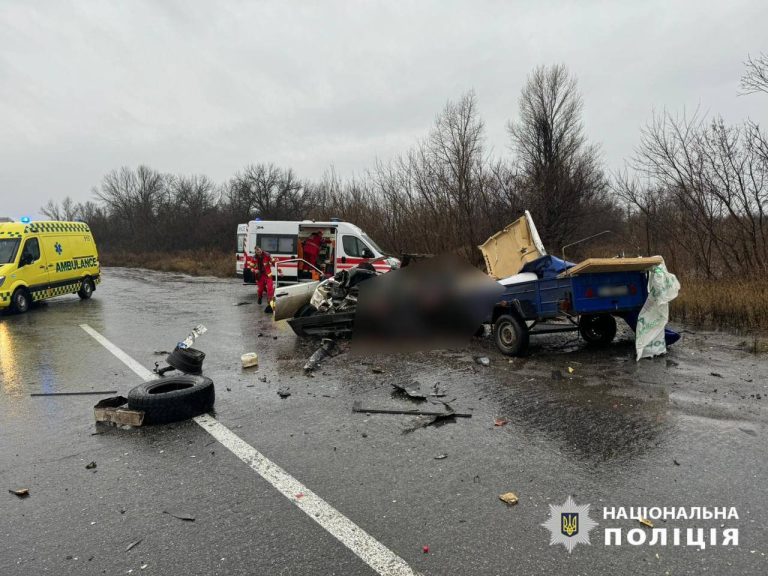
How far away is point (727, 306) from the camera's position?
970cm

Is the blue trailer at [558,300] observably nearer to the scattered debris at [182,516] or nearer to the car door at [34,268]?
the scattered debris at [182,516]

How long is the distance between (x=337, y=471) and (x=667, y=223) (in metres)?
12.6

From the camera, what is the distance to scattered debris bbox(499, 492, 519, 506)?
328 cm

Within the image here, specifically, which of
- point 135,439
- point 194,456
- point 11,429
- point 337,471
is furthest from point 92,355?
point 337,471

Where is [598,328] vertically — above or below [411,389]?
above

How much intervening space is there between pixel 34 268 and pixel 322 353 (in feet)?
35.8

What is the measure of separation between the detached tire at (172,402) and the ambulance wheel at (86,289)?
13319 mm

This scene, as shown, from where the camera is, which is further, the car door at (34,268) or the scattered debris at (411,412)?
the car door at (34,268)

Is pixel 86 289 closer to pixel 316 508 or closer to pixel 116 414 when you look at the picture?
pixel 116 414

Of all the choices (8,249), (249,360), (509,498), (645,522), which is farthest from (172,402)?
(8,249)

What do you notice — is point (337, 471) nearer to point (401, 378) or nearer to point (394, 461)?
point (394, 461)

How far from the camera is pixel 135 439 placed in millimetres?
4527

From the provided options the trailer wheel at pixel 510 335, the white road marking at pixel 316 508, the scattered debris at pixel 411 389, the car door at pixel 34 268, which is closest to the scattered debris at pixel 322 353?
the scattered debris at pixel 411 389

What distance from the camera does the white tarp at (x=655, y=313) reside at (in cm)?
698
